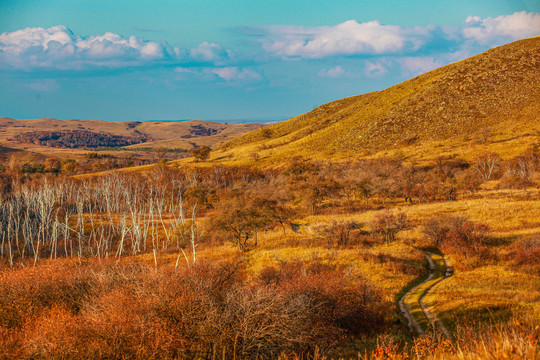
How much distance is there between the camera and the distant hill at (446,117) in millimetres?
97812

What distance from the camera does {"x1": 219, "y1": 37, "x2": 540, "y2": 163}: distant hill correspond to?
321 feet

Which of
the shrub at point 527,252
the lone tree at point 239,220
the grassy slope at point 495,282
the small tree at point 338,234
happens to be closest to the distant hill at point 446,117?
the grassy slope at point 495,282

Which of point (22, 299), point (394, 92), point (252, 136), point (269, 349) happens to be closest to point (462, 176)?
point (269, 349)

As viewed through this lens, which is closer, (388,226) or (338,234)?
(338,234)

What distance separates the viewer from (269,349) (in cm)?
1194

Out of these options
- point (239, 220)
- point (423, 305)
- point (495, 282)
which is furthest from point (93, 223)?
point (495, 282)

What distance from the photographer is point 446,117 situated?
113750mm

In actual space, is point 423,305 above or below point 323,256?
below

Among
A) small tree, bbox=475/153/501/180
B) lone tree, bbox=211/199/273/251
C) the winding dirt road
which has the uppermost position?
small tree, bbox=475/153/501/180

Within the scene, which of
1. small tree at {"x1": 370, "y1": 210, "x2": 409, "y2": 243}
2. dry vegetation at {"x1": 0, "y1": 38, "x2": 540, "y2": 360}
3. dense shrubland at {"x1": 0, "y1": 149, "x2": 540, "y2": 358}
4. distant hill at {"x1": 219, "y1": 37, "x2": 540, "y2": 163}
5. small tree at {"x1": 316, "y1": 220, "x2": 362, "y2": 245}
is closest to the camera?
dense shrubland at {"x1": 0, "y1": 149, "x2": 540, "y2": 358}

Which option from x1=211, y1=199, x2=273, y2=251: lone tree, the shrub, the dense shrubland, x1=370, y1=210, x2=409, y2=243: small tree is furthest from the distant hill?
x1=211, y1=199, x2=273, y2=251: lone tree

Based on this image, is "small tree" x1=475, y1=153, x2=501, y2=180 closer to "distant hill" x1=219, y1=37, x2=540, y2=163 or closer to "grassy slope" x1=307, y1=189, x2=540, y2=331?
"distant hill" x1=219, y1=37, x2=540, y2=163

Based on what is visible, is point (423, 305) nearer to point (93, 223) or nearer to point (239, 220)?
point (239, 220)

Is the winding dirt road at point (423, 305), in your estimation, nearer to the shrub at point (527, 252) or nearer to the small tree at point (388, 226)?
the shrub at point (527, 252)
